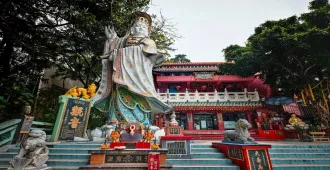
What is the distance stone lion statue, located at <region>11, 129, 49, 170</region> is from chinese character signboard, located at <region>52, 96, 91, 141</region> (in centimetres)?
275

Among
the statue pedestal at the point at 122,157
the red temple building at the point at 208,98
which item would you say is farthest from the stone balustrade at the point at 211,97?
the statue pedestal at the point at 122,157

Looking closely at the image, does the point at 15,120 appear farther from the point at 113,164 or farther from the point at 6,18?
the point at 113,164

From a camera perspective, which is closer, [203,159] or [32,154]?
[32,154]

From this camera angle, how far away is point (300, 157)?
523 cm

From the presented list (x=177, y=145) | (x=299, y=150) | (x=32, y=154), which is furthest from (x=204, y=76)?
(x=32, y=154)

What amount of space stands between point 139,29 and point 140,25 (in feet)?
0.76

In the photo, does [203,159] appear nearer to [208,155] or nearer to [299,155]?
[208,155]

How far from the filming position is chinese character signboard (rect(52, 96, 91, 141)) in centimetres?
545

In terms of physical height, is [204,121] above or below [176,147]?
above

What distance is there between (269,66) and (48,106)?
53.7ft

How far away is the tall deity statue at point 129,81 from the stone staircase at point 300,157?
3949 mm

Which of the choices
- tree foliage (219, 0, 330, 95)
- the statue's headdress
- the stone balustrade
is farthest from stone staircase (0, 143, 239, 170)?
tree foliage (219, 0, 330, 95)

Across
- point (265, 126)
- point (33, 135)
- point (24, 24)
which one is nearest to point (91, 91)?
point (24, 24)

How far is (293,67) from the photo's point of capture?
533 inches
